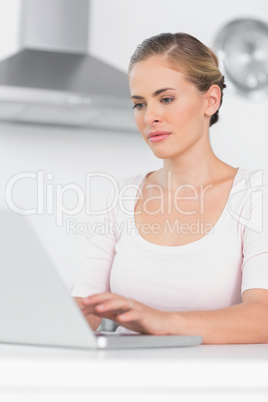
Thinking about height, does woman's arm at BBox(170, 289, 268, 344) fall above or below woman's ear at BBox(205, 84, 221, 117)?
below

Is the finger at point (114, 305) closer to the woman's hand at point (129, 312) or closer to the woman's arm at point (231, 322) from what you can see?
the woman's hand at point (129, 312)

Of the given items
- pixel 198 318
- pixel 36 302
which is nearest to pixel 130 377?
pixel 36 302

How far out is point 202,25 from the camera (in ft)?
12.4

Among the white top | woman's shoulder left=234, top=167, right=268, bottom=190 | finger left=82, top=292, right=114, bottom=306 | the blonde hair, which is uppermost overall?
the blonde hair

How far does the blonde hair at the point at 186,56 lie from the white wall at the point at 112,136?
1.99 m

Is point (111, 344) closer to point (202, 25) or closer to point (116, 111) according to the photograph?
point (116, 111)

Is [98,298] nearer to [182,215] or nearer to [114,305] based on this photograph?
[114,305]

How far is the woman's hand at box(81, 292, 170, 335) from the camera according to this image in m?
0.94

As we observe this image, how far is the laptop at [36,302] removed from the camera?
778 mm

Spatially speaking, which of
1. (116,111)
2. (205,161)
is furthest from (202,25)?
(205,161)

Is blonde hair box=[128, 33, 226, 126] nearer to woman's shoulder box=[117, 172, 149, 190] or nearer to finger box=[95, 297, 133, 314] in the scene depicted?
woman's shoulder box=[117, 172, 149, 190]

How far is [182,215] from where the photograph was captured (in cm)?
156

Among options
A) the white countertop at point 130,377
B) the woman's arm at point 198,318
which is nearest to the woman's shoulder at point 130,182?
the woman's arm at point 198,318

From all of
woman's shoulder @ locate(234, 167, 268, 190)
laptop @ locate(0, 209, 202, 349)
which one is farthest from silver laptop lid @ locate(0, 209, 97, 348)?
woman's shoulder @ locate(234, 167, 268, 190)
